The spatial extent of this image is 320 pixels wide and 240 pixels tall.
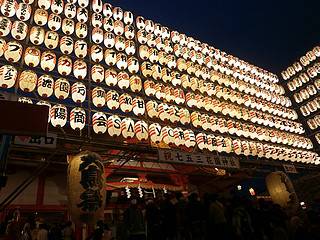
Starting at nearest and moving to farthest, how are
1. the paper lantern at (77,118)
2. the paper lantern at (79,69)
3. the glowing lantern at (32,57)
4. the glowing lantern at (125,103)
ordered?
the paper lantern at (77,118)
the glowing lantern at (32,57)
the paper lantern at (79,69)
the glowing lantern at (125,103)

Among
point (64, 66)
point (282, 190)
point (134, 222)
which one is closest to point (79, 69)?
point (64, 66)

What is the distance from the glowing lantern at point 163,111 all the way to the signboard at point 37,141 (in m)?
5.04

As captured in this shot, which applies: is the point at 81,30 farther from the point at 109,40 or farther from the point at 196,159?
the point at 196,159

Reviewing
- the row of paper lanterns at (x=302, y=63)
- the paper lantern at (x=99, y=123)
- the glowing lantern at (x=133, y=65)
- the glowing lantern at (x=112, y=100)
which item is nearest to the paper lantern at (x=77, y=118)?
the paper lantern at (x=99, y=123)

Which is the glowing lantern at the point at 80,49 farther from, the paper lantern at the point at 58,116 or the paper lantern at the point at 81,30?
the paper lantern at the point at 58,116

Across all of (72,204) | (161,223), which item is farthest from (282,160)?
(72,204)

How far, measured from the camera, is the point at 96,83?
37.7 ft

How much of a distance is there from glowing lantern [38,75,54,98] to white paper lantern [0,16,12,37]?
2.03 m

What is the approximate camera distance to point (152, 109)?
39.4 ft

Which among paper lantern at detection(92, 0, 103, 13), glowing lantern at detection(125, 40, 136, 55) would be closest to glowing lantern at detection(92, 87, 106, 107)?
glowing lantern at detection(125, 40, 136, 55)

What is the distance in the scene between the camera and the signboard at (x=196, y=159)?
34.4 feet

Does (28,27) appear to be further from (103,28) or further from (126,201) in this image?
(126,201)

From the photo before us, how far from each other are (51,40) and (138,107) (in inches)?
166

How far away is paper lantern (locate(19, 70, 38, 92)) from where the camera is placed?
9328 millimetres
